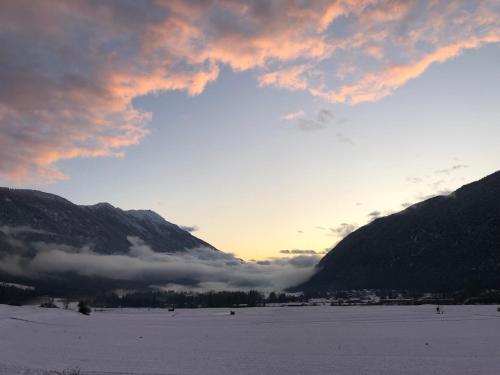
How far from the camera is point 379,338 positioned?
8269cm

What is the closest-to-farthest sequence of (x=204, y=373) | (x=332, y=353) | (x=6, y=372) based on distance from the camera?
1. (x=6, y=372)
2. (x=204, y=373)
3. (x=332, y=353)

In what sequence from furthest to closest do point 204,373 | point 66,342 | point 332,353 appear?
1. point 66,342
2. point 332,353
3. point 204,373

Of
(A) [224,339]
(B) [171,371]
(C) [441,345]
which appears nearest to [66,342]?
(A) [224,339]

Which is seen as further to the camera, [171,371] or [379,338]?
[379,338]

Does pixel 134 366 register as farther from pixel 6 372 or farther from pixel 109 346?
pixel 109 346

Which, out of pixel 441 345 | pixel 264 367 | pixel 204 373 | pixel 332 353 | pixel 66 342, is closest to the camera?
pixel 204 373

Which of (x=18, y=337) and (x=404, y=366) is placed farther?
(x=18, y=337)

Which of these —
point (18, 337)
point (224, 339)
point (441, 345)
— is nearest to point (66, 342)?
point (18, 337)

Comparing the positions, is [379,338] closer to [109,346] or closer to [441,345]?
[441,345]

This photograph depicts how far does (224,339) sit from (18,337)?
34.3 meters

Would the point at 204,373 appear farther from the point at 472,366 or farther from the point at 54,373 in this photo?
the point at 472,366

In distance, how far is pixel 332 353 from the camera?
6309 cm

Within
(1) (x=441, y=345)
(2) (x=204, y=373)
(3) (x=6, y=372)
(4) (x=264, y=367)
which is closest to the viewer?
(3) (x=6, y=372)

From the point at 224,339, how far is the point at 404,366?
4277 centimetres
